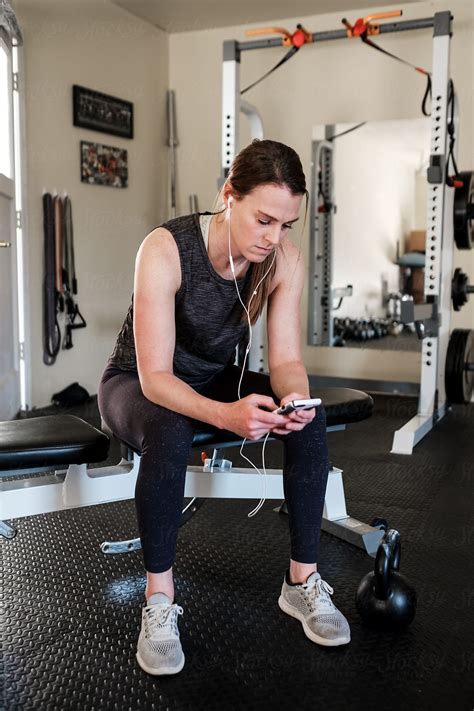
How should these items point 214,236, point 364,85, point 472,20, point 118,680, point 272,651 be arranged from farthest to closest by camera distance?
point 364,85
point 472,20
point 214,236
point 272,651
point 118,680

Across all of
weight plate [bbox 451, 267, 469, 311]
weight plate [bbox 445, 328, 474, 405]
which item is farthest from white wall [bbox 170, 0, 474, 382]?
weight plate [bbox 445, 328, 474, 405]

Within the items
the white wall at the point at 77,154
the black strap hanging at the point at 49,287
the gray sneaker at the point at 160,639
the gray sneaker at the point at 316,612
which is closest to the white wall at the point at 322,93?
the white wall at the point at 77,154

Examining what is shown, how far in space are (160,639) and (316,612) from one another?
31 cm

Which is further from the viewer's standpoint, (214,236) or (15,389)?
(15,389)

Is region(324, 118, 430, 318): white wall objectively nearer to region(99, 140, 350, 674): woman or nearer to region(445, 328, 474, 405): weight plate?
region(445, 328, 474, 405): weight plate

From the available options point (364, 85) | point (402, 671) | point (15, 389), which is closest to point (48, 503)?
point (402, 671)

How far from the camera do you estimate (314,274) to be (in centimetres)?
445

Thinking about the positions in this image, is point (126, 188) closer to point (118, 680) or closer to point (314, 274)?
point (314, 274)

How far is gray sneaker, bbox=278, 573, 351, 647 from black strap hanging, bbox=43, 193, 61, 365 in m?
2.58

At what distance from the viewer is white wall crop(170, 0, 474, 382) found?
4.08 metres

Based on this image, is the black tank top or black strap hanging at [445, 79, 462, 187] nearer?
the black tank top

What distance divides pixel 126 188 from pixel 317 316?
1388mm

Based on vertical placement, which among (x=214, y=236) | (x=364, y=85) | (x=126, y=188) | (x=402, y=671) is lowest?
(x=402, y=671)

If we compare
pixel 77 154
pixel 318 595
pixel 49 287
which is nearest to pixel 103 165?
pixel 77 154
